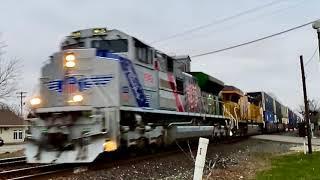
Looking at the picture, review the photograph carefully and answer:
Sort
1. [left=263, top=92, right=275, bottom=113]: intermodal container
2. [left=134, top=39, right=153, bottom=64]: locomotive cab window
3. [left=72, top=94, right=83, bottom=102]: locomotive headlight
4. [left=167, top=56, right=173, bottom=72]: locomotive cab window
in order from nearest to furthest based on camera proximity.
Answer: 1. [left=72, top=94, right=83, bottom=102]: locomotive headlight
2. [left=134, top=39, right=153, bottom=64]: locomotive cab window
3. [left=167, top=56, right=173, bottom=72]: locomotive cab window
4. [left=263, top=92, right=275, bottom=113]: intermodal container

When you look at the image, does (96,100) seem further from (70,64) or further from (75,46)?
(75,46)

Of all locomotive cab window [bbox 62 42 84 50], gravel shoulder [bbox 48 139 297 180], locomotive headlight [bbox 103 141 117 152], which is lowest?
gravel shoulder [bbox 48 139 297 180]

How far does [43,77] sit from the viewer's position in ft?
47.6

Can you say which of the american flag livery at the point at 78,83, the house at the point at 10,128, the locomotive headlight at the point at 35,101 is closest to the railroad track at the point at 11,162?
the locomotive headlight at the point at 35,101

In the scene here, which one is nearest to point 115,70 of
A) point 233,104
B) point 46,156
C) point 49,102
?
point 49,102

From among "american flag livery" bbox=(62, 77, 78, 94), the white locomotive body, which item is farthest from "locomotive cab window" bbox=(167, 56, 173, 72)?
"american flag livery" bbox=(62, 77, 78, 94)

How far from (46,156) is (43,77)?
2.53 m

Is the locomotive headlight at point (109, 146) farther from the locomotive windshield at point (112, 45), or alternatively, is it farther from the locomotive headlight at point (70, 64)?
the locomotive windshield at point (112, 45)

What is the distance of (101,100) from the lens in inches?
547

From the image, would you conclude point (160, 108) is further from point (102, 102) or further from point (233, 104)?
point (233, 104)

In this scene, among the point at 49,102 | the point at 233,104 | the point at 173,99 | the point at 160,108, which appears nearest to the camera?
the point at 49,102

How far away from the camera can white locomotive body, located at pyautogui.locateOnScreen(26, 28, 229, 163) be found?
1326 centimetres

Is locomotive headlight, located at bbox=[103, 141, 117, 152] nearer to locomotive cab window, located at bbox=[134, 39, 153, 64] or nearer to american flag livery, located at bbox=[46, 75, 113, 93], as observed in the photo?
american flag livery, located at bbox=[46, 75, 113, 93]

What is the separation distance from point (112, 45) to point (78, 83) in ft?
6.97
